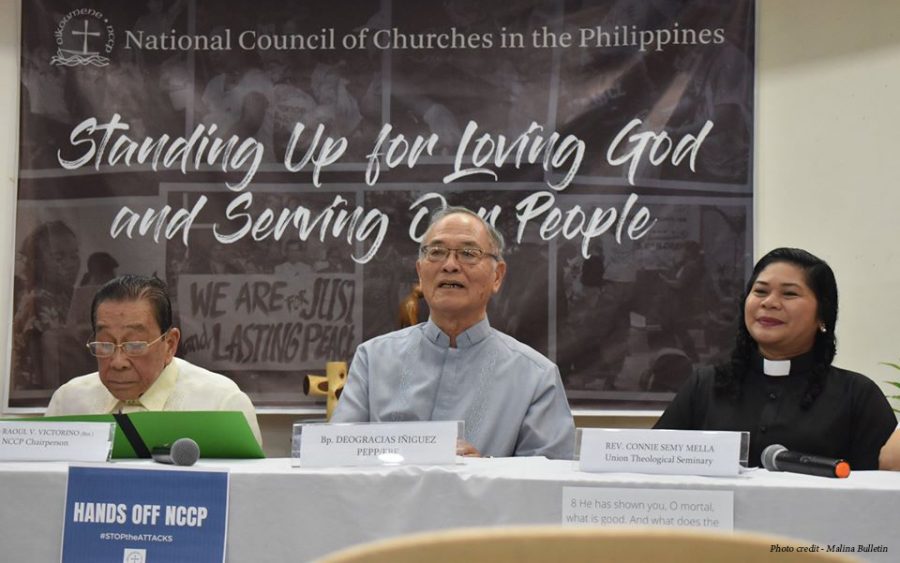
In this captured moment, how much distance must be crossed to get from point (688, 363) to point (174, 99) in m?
2.20


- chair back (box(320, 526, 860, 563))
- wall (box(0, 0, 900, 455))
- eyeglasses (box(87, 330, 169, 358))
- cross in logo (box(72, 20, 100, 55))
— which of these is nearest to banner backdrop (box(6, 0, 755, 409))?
cross in logo (box(72, 20, 100, 55))

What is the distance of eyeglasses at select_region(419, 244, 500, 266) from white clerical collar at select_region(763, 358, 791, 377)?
82 centimetres

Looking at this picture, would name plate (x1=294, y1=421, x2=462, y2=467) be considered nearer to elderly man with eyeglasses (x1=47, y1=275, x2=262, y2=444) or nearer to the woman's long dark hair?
elderly man with eyeglasses (x1=47, y1=275, x2=262, y2=444)

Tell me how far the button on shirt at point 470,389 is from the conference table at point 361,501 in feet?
3.18

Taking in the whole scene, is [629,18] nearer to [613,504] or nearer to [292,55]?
[292,55]

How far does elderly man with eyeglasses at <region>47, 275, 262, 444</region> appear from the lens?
8.91 ft

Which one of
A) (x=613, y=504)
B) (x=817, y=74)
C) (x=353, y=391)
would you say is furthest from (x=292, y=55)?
(x=613, y=504)

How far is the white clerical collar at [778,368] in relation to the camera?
106 inches

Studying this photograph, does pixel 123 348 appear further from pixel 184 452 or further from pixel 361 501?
pixel 361 501

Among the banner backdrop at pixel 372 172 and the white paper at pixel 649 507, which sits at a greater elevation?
the banner backdrop at pixel 372 172

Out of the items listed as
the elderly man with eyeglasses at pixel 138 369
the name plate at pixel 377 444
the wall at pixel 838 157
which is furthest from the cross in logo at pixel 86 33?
the name plate at pixel 377 444

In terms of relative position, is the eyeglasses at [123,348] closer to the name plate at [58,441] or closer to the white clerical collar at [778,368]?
the name plate at [58,441]

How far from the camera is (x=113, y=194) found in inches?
153

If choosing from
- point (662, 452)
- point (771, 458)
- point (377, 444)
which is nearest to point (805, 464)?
point (771, 458)
